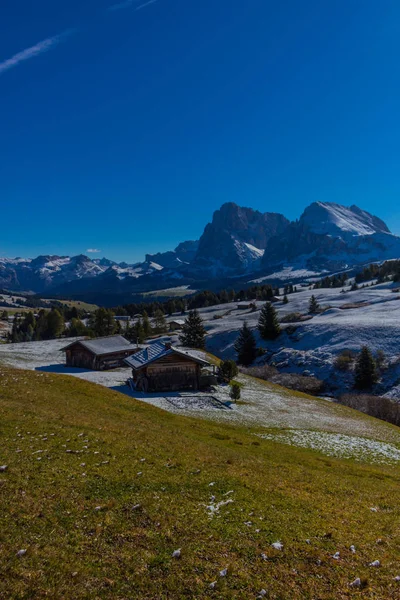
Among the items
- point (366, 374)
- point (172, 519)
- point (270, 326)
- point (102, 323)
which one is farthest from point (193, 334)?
point (172, 519)

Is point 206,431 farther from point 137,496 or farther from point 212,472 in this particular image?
point 137,496

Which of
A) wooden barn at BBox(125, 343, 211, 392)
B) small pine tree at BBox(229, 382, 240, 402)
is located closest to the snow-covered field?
small pine tree at BBox(229, 382, 240, 402)

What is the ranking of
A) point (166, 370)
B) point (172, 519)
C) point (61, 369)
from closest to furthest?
point (172, 519) → point (166, 370) → point (61, 369)

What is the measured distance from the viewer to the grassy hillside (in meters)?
8.17

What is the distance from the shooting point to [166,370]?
5072cm

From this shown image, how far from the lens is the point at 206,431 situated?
2758 cm

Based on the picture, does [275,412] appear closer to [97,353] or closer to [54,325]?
[97,353]

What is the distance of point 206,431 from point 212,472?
11.9 metres

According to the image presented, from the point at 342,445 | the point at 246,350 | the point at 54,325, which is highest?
the point at 54,325

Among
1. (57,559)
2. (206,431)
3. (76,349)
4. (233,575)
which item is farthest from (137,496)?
(76,349)

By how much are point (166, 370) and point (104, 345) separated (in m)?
20.6

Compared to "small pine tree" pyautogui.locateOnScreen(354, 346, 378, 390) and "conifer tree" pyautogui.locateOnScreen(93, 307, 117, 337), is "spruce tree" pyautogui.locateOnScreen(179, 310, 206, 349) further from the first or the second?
"small pine tree" pyautogui.locateOnScreen(354, 346, 378, 390)

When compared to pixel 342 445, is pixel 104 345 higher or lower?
higher

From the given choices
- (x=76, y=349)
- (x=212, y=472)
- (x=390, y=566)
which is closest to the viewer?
(x=390, y=566)
